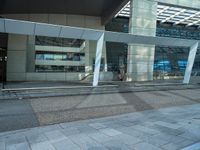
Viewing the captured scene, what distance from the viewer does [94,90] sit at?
14.9 m

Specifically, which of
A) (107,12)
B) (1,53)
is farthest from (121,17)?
(1,53)

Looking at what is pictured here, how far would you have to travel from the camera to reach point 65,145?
495cm

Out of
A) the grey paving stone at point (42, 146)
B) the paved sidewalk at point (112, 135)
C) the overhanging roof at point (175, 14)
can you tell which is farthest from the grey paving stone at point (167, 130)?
the overhanging roof at point (175, 14)

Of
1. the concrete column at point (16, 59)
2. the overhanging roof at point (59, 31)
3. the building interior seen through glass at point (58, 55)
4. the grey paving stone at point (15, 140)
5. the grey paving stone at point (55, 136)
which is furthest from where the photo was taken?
the building interior seen through glass at point (58, 55)

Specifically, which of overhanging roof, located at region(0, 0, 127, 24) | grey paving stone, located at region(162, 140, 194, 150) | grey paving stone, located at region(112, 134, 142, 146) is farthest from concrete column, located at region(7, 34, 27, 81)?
grey paving stone, located at region(162, 140, 194, 150)

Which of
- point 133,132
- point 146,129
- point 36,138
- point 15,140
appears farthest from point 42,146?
point 146,129

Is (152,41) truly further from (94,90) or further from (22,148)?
(22,148)

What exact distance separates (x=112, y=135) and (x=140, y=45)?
2074 centimetres

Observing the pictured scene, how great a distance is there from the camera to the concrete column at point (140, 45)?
24.7m

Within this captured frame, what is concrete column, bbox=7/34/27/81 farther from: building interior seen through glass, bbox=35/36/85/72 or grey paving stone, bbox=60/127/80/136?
grey paving stone, bbox=60/127/80/136

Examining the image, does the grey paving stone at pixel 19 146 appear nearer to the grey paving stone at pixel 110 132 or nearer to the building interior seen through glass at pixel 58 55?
the grey paving stone at pixel 110 132

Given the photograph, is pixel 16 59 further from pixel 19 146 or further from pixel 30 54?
pixel 19 146

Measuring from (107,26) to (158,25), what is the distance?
9.52 meters

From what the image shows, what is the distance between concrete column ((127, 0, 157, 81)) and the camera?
24.7m
